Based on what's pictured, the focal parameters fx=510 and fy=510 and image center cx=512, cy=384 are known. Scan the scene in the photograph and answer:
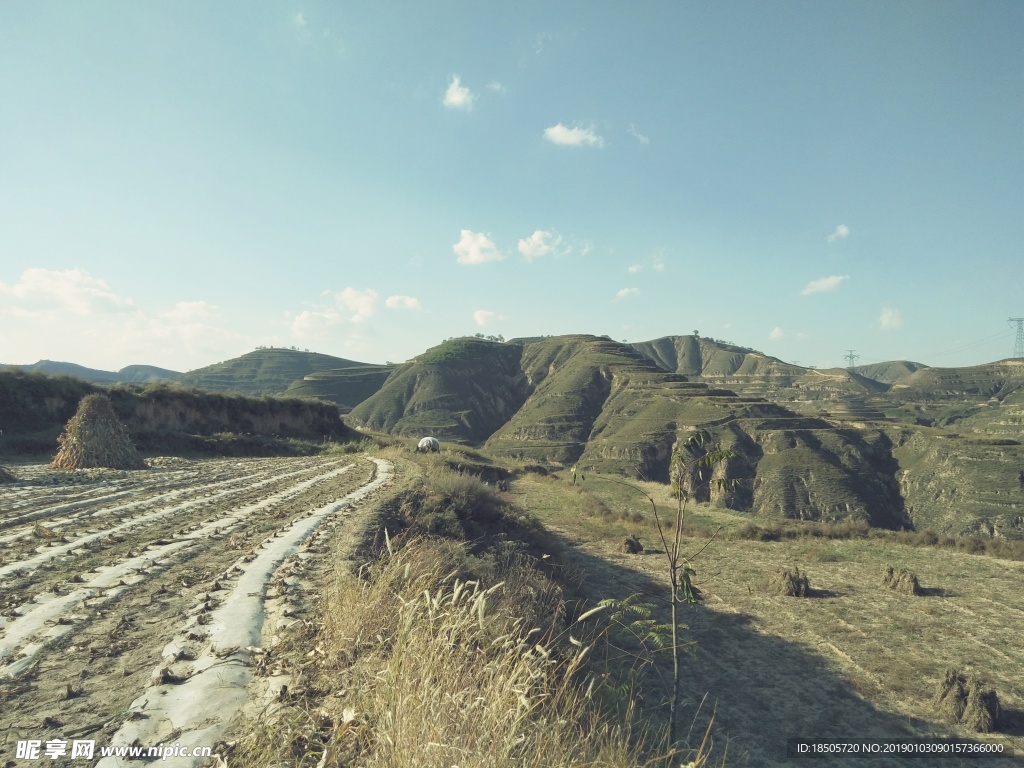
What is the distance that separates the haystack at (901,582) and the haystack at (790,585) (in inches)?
75.9

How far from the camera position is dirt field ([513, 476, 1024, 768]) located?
284 inches

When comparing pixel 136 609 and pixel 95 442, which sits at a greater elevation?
pixel 95 442

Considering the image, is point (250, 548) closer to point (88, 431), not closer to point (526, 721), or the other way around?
point (526, 721)

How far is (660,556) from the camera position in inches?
624

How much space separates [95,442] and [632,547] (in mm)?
19674

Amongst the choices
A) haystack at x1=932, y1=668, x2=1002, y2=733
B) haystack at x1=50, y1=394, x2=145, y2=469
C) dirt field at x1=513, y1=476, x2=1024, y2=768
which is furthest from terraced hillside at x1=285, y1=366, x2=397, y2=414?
haystack at x1=932, y1=668, x2=1002, y2=733

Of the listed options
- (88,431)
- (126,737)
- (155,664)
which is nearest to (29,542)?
(155,664)

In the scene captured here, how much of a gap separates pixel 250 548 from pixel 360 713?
5.88 m

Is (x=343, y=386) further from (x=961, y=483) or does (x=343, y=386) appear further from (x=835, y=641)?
(x=835, y=641)

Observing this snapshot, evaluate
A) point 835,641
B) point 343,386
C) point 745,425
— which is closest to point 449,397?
point 343,386

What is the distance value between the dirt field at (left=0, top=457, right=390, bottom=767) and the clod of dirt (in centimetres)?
890

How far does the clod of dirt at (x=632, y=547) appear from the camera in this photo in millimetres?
16156

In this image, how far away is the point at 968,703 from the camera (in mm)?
7188

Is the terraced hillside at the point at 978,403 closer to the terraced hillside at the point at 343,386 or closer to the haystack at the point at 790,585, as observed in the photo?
the haystack at the point at 790,585
